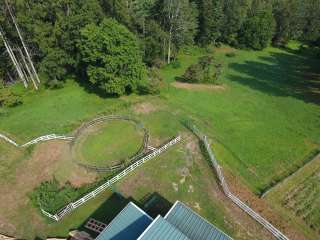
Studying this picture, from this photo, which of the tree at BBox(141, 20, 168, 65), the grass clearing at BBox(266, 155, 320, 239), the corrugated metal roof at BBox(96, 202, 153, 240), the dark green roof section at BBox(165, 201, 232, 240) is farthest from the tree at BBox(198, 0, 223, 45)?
the corrugated metal roof at BBox(96, 202, 153, 240)

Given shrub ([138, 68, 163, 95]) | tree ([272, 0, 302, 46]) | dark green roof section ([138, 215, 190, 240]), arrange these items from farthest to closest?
tree ([272, 0, 302, 46]), shrub ([138, 68, 163, 95]), dark green roof section ([138, 215, 190, 240])

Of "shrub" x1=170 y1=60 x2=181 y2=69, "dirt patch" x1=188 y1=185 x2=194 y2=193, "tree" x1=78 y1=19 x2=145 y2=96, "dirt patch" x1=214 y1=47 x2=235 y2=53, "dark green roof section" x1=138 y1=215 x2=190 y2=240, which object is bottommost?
"dirt patch" x1=214 y1=47 x2=235 y2=53

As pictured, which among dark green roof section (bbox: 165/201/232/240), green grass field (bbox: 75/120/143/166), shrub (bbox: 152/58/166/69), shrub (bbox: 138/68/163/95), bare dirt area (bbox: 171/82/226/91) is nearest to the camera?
dark green roof section (bbox: 165/201/232/240)

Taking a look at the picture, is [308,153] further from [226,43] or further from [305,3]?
[305,3]

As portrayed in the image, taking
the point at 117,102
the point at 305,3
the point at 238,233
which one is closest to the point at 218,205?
the point at 238,233

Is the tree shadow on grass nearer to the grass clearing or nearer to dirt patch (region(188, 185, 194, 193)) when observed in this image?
the grass clearing

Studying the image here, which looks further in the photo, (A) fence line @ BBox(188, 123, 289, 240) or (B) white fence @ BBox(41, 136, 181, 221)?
(B) white fence @ BBox(41, 136, 181, 221)
